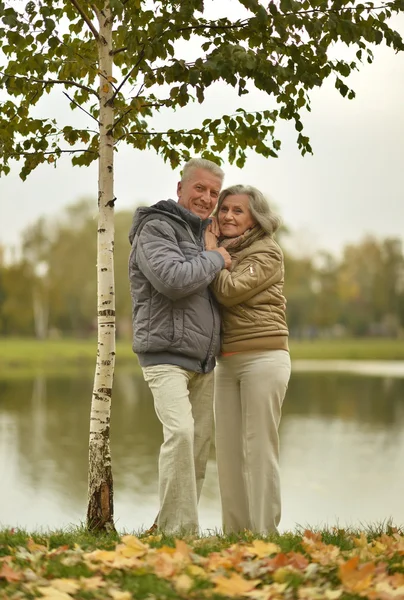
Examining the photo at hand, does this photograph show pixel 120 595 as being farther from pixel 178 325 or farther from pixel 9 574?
pixel 178 325

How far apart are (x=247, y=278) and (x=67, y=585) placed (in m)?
2.24

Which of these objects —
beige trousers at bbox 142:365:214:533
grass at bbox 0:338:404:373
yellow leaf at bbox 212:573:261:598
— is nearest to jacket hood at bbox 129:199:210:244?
beige trousers at bbox 142:365:214:533

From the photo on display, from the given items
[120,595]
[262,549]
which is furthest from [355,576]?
[120,595]

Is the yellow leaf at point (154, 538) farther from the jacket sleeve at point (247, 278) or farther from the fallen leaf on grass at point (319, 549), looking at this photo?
the jacket sleeve at point (247, 278)

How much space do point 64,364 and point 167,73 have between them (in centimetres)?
4101

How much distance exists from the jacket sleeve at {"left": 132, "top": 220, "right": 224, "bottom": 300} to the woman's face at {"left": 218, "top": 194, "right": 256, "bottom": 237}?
0.39 m

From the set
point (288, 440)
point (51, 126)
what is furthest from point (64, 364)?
point (51, 126)

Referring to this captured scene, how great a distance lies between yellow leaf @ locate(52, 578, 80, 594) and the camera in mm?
3745

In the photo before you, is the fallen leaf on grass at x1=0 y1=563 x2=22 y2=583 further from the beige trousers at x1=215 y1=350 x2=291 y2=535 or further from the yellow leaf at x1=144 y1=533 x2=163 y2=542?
the beige trousers at x1=215 y1=350 x2=291 y2=535

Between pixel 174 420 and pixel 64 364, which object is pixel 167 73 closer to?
pixel 174 420

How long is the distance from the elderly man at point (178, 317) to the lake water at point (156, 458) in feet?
13.0

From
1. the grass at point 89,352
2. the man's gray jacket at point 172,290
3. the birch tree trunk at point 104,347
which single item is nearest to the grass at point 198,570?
the birch tree trunk at point 104,347

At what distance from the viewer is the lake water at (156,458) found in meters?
14.5

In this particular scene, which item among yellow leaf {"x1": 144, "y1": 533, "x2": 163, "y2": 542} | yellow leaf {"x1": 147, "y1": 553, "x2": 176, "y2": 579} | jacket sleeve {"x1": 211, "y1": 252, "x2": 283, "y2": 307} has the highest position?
jacket sleeve {"x1": 211, "y1": 252, "x2": 283, "y2": 307}
